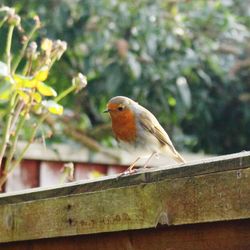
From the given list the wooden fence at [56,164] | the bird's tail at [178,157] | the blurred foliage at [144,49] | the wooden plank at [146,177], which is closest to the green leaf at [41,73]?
the wooden plank at [146,177]

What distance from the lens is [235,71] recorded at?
595cm

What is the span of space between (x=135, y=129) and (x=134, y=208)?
4.26ft

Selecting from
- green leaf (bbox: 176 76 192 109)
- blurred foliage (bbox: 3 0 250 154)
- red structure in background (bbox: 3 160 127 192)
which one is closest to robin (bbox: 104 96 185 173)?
red structure in background (bbox: 3 160 127 192)

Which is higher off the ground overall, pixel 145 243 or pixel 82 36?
pixel 82 36

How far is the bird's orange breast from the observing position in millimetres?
2908

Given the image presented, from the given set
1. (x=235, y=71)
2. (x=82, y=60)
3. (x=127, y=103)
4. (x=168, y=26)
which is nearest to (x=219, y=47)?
(x=235, y=71)

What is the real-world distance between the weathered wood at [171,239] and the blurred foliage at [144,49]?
285cm

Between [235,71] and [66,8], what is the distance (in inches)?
65.8

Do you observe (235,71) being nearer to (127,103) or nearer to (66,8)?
(66,8)

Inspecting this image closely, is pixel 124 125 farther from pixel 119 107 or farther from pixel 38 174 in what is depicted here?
pixel 38 174

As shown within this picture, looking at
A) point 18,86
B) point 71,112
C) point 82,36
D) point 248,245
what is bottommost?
point 248,245

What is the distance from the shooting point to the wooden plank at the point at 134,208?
4.64ft

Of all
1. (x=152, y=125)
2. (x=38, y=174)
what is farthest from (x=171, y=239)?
(x=38, y=174)

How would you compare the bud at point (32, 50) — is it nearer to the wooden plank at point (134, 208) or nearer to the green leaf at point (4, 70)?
the green leaf at point (4, 70)
